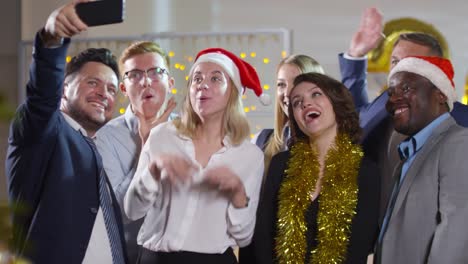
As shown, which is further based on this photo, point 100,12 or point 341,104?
point 341,104

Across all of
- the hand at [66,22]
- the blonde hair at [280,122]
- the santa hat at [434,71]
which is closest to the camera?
the hand at [66,22]

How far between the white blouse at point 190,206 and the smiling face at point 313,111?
8.5 inches

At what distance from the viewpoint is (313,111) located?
6.67 feet

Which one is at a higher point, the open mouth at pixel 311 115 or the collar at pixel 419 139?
the open mouth at pixel 311 115

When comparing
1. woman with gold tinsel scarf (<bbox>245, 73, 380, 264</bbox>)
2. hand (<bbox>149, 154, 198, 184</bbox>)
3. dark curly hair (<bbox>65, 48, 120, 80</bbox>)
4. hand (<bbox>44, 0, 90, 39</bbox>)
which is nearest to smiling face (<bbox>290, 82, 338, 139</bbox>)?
woman with gold tinsel scarf (<bbox>245, 73, 380, 264</bbox>)

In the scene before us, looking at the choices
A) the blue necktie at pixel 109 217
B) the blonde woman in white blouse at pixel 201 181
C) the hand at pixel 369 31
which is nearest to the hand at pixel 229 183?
the blonde woman in white blouse at pixel 201 181

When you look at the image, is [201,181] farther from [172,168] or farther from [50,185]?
[50,185]

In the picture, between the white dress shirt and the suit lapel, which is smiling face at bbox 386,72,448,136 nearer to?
the suit lapel

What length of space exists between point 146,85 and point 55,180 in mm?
712

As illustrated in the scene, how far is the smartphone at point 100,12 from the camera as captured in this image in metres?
1.44

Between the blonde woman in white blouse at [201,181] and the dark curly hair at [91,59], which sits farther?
the dark curly hair at [91,59]

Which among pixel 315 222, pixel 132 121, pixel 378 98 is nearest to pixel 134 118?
pixel 132 121

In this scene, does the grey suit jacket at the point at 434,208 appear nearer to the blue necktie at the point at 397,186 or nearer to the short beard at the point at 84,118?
the blue necktie at the point at 397,186

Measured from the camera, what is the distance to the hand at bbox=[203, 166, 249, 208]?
6.22ft
